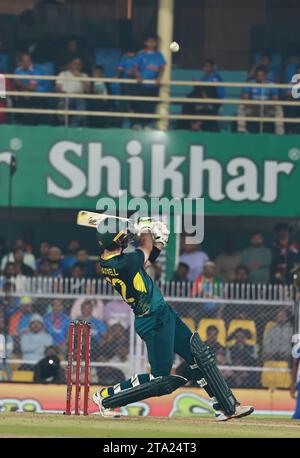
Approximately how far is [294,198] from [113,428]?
1087cm

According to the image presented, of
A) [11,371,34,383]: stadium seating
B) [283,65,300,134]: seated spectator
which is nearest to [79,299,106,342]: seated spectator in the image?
[11,371,34,383]: stadium seating

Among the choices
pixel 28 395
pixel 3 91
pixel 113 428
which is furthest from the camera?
pixel 3 91

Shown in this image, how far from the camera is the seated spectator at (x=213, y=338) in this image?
20530 millimetres

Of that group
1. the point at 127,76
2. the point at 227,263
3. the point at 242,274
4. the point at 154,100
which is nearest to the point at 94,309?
the point at 242,274

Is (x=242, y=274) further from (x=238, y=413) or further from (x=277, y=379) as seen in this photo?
(x=238, y=413)

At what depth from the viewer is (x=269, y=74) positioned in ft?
80.7

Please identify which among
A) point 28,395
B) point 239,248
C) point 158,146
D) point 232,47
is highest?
point 232,47

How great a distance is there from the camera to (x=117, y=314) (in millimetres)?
20641

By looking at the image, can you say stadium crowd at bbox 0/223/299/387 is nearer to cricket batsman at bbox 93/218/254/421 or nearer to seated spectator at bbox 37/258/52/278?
seated spectator at bbox 37/258/52/278

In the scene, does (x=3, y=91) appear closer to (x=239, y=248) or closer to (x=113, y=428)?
(x=239, y=248)

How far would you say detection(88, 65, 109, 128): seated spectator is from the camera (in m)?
23.7

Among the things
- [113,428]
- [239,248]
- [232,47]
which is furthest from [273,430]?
[232,47]

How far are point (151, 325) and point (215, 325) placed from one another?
6.48 m

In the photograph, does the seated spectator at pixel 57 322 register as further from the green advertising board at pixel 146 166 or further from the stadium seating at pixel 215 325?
the green advertising board at pixel 146 166
